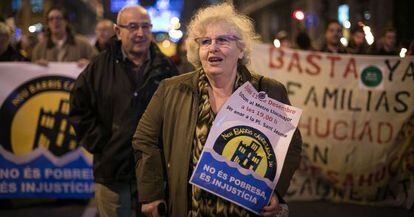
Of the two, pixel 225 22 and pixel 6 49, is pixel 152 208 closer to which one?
pixel 225 22

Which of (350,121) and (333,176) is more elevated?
(350,121)

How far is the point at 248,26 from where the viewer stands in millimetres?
3342

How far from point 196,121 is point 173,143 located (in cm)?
17

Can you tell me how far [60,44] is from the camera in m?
8.43

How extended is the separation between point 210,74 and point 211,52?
0.38ft

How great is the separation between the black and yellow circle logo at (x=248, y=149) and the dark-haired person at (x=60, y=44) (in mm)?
5508

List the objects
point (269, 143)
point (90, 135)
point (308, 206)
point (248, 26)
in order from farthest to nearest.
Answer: point (308, 206) → point (90, 135) → point (248, 26) → point (269, 143)

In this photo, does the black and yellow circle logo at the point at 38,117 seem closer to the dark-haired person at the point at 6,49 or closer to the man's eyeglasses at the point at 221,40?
the dark-haired person at the point at 6,49

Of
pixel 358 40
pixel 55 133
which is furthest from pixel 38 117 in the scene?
pixel 358 40

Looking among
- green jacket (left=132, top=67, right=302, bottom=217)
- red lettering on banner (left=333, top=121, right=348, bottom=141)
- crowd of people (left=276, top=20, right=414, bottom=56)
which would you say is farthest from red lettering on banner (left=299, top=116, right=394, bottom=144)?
green jacket (left=132, top=67, right=302, bottom=217)

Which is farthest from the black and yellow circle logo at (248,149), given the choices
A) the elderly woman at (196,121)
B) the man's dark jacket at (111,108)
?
the man's dark jacket at (111,108)

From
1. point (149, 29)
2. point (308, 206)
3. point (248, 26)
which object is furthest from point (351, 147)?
point (248, 26)

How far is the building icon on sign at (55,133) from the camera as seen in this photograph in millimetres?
7082

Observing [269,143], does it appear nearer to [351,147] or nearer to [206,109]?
[206,109]
